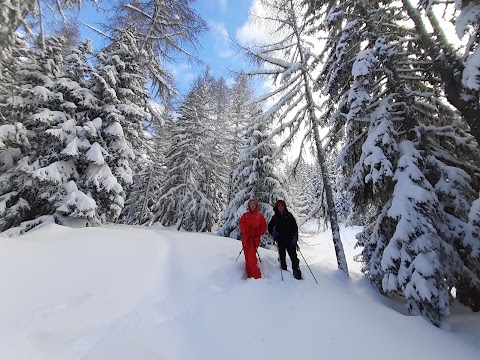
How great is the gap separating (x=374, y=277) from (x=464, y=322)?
200 centimetres

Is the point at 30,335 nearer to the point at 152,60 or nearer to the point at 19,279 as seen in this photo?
the point at 19,279

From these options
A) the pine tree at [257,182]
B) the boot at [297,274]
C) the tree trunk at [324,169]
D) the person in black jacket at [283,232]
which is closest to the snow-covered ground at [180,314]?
the boot at [297,274]

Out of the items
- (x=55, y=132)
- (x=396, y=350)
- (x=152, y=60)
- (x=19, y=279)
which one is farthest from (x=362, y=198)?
(x=55, y=132)

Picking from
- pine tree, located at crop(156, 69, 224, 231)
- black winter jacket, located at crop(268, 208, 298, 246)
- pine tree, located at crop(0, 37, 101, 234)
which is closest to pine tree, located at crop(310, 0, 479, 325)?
black winter jacket, located at crop(268, 208, 298, 246)

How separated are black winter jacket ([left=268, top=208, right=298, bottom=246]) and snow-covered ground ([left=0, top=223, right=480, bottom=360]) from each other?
97 cm

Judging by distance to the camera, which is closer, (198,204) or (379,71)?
(379,71)

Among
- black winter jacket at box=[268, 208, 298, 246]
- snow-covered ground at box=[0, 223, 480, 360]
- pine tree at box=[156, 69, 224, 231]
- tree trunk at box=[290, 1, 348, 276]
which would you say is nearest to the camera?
snow-covered ground at box=[0, 223, 480, 360]

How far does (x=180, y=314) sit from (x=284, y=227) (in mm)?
3798

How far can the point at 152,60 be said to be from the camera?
11094 mm

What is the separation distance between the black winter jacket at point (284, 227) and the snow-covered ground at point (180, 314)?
0.97m

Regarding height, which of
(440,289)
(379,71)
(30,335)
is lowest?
(30,335)

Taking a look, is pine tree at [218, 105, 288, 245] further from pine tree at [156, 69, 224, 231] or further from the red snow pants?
the red snow pants

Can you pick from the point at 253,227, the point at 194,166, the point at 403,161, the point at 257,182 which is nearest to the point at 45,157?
the point at 253,227

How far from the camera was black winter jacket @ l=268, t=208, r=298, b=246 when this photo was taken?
26.5ft
